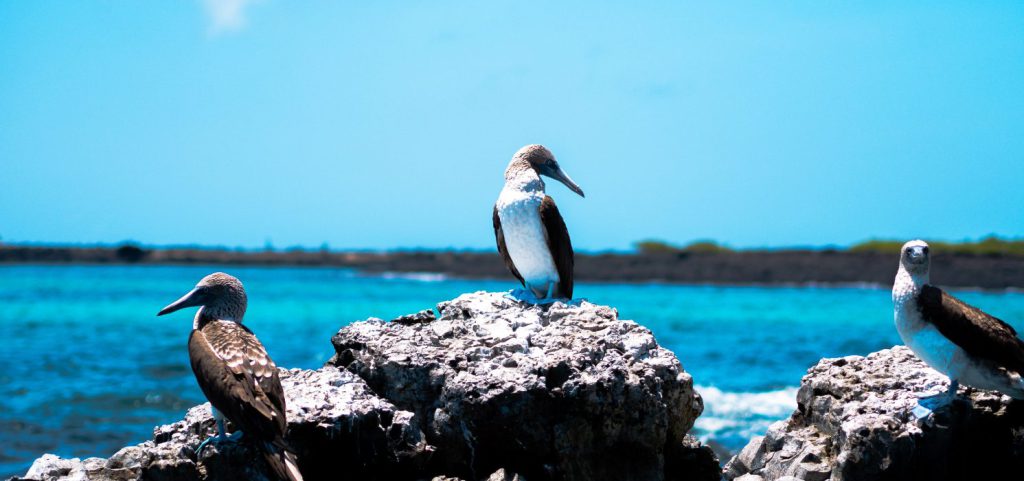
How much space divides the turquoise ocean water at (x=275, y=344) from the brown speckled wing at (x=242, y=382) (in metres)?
5.62

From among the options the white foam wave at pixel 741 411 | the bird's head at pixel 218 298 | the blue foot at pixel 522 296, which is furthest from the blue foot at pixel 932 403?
the white foam wave at pixel 741 411

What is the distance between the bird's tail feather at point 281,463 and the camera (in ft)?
15.5

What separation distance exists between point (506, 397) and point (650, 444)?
0.91 metres

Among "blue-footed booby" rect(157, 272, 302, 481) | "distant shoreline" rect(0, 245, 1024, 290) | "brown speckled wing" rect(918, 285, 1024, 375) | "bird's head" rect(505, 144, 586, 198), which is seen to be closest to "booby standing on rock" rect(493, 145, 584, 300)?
"bird's head" rect(505, 144, 586, 198)

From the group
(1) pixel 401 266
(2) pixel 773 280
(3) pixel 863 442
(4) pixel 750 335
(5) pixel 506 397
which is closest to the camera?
(5) pixel 506 397

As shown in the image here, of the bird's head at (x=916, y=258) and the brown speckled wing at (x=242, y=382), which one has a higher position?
the bird's head at (x=916, y=258)

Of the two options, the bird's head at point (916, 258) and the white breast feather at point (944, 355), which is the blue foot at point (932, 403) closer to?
the white breast feather at point (944, 355)

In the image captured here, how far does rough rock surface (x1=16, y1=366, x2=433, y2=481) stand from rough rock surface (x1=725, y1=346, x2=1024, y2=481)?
2.49m

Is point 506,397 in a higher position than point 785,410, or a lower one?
higher

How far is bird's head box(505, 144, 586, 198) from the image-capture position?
7.12 m

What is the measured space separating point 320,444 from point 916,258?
3.75 m

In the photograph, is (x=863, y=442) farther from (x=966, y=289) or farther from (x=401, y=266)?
(x=401, y=266)

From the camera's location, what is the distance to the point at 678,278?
50.6 metres

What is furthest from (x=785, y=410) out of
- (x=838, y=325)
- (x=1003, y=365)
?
(x=838, y=325)
